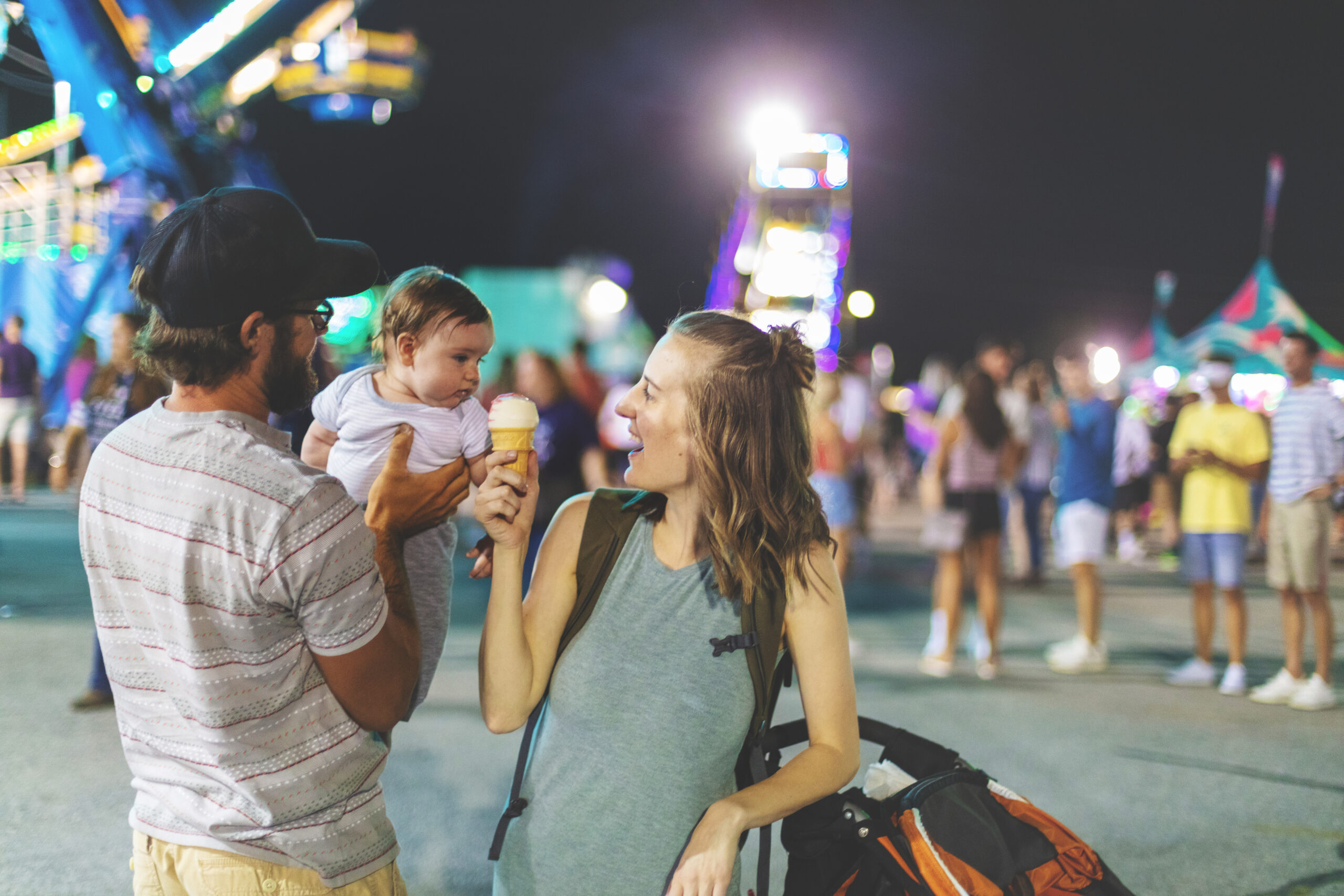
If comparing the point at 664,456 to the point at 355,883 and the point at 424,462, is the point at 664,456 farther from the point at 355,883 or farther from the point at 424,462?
the point at 355,883

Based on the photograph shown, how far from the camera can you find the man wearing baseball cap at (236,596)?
4.35ft

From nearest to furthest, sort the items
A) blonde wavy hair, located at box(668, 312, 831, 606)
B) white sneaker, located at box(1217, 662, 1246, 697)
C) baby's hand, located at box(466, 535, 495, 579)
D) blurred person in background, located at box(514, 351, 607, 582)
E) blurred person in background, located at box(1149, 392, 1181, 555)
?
blonde wavy hair, located at box(668, 312, 831, 606)
baby's hand, located at box(466, 535, 495, 579)
white sneaker, located at box(1217, 662, 1246, 697)
blurred person in background, located at box(514, 351, 607, 582)
blurred person in background, located at box(1149, 392, 1181, 555)

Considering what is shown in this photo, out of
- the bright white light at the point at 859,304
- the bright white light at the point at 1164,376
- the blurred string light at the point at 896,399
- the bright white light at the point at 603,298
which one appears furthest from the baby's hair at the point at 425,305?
the bright white light at the point at 859,304

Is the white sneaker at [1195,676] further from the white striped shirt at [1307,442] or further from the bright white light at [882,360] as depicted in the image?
the bright white light at [882,360]

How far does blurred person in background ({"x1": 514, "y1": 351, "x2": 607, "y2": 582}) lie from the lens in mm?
6371

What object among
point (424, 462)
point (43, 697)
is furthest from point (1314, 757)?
point (43, 697)

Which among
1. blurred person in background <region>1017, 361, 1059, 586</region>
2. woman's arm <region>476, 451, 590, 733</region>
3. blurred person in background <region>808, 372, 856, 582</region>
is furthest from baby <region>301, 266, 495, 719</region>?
blurred person in background <region>1017, 361, 1059, 586</region>

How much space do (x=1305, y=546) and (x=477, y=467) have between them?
20.2 ft

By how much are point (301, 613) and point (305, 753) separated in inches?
9.0

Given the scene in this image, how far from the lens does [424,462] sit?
6.55 feet

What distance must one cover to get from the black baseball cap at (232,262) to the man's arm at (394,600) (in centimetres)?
40

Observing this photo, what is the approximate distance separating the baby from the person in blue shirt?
591 cm

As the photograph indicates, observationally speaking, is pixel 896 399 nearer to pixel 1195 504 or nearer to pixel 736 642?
pixel 1195 504

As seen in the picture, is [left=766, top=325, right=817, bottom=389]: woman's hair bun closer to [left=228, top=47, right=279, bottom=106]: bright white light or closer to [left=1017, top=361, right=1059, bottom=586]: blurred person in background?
[left=1017, top=361, right=1059, bottom=586]: blurred person in background
